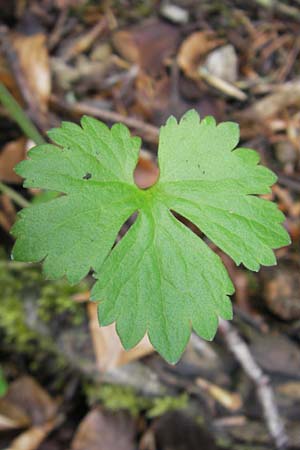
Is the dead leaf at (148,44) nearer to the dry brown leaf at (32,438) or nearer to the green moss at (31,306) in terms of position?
the green moss at (31,306)

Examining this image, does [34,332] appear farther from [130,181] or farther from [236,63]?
[236,63]

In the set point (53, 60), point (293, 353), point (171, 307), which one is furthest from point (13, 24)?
point (293, 353)

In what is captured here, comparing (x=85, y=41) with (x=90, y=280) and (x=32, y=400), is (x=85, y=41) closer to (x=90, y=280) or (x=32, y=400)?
(x=90, y=280)

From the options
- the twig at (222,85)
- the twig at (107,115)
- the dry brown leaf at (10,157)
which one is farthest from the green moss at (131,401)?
the twig at (222,85)

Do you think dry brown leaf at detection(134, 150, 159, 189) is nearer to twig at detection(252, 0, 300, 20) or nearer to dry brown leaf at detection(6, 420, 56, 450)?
dry brown leaf at detection(6, 420, 56, 450)

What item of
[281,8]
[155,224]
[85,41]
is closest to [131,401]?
[155,224]

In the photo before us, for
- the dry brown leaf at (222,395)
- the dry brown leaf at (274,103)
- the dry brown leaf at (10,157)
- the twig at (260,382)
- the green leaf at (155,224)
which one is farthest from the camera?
the dry brown leaf at (274,103)
